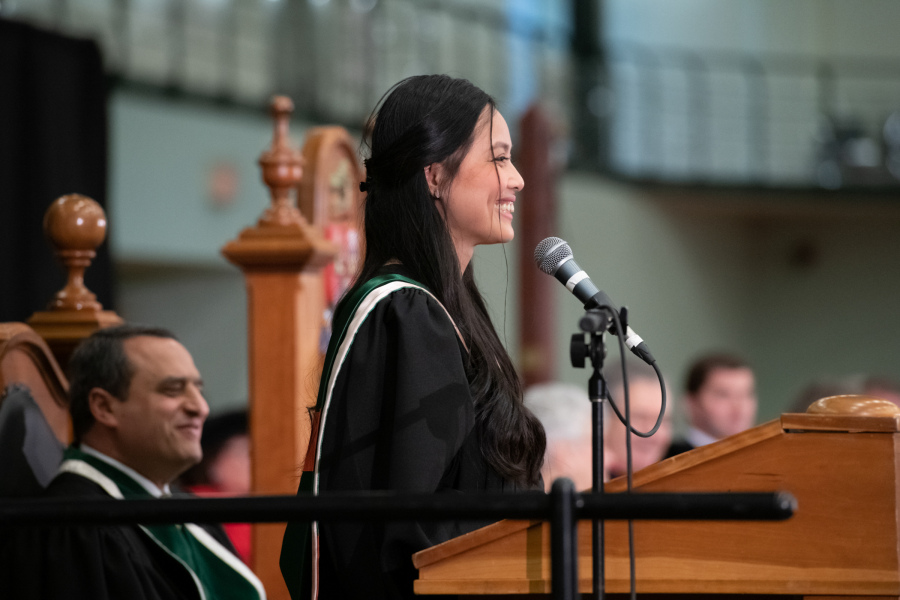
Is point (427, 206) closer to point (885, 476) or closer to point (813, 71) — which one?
point (885, 476)

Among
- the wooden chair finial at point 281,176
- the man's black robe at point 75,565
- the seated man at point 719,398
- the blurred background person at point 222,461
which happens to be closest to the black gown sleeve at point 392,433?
the man's black robe at point 75,565

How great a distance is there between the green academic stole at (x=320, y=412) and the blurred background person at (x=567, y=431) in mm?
1818

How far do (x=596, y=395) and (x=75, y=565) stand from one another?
1434 millimetres

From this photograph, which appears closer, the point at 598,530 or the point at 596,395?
the point at 598,530

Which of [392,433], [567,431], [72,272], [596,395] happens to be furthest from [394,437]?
[567,431]

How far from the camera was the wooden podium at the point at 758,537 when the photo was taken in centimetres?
155

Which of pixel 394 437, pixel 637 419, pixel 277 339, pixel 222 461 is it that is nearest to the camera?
pixel 394 437

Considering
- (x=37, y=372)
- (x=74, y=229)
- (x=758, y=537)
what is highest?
(x=74, y=229)

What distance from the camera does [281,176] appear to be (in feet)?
10.6

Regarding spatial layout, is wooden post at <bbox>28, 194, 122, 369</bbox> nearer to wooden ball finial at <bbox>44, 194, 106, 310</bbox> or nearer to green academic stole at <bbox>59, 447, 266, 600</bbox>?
wooden ball finial at <bbox>44, 194, 106, 310</bbox>

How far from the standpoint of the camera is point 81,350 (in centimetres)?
291

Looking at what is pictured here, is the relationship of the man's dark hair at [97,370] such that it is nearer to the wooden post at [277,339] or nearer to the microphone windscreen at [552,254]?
the wooden post at [277,339]

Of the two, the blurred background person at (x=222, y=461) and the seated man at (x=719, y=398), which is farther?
the seated man at (x=719, y=398)

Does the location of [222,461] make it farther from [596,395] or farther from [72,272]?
[596,395]
